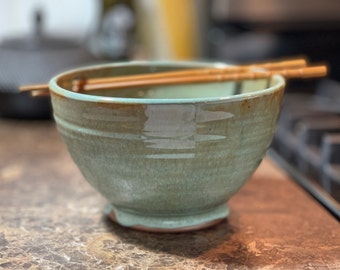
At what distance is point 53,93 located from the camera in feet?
1.81

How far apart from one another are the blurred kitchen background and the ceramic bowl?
0.53 ft

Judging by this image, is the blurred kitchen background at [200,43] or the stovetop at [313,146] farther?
the blurred kitchen background at [200,43]

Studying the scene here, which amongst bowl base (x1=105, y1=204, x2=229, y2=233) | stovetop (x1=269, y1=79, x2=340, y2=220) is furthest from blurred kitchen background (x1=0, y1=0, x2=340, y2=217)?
bowl base (x1=105, y1=204, x2=229, y2=233)

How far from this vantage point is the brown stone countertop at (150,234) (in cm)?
53

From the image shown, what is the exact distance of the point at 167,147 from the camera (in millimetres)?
520

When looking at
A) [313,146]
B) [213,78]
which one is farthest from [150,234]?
[313,146]

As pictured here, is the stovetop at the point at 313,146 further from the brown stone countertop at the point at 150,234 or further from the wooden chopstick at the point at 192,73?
the wooden chopstick at the point at 192,73

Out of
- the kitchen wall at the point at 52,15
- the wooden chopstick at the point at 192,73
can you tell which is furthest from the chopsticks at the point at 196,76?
the kitchen wall at the point at 52,15

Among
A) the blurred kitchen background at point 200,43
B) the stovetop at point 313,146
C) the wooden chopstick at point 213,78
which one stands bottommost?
the stovetop at point 313,146

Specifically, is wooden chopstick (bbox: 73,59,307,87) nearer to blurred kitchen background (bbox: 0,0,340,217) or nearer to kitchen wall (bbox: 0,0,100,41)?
blurred kitchen background (bbox: 0,0,340,217)

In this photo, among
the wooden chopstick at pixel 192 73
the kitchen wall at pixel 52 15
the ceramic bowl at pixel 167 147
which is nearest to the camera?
the ceramic bowl at pixel 167 147

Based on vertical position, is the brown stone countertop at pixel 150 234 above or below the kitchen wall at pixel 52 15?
below

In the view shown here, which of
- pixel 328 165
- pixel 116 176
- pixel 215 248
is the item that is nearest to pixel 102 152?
pixel 116 176

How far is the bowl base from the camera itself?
580mm
